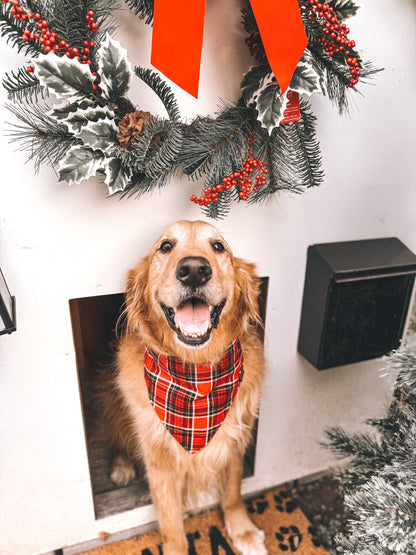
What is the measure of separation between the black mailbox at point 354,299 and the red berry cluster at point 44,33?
102cm

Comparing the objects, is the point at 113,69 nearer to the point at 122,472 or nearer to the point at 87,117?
the point at 87,117

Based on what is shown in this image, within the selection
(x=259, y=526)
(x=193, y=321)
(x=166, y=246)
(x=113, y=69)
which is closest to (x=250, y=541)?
(x=259, y=526)

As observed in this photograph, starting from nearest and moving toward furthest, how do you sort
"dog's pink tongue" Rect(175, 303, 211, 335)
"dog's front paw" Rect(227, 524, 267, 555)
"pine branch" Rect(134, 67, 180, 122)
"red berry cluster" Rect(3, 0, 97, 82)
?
"red berry cluster" Rect(3, 0, 97, 82) < "pine branch" Rect(134, 67, 180, 122) < "dog's pink tongue" Rect(175, 303, 211, 335) < "dog's front paw" Rect(227, 524, 267, 555)

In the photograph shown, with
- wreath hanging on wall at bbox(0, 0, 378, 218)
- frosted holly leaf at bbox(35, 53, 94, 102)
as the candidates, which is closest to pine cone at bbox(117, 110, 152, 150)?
wreath hanging on wall at bbox(0, 0, 378, 218)

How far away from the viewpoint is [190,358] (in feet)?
4.54

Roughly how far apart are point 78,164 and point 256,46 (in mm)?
629

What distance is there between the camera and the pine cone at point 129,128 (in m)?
1.06

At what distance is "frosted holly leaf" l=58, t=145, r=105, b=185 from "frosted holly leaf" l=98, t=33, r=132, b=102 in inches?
5.9

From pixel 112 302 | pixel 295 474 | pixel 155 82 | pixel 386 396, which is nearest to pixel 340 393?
pixel 386 396

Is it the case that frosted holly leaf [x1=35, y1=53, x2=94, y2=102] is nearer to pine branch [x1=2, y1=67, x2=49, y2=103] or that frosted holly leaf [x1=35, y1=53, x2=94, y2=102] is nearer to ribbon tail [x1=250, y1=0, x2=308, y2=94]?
pine branch [x1=2, y1=67, x2=49, y2=103]

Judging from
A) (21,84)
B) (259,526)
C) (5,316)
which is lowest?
(259,526)

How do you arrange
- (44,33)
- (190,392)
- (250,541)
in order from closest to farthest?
(44,33)
(190,392)
(250,541)

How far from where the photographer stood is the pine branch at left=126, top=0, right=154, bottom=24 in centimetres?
104

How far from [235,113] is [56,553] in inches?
73.5
